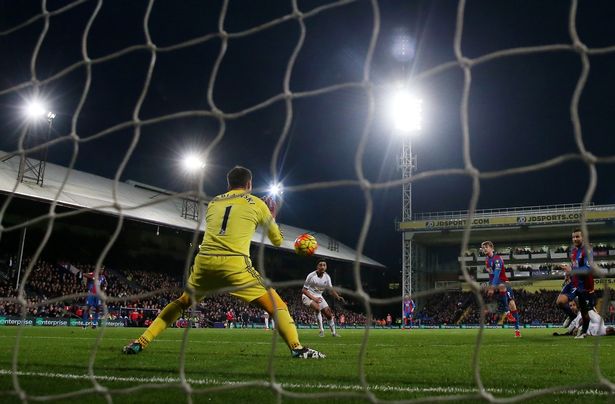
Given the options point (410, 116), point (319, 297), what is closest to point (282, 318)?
point (319, 297)

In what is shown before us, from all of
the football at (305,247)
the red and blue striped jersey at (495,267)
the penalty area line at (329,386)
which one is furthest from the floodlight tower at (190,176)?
the penalty area line at (329,386)

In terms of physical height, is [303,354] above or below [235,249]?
below

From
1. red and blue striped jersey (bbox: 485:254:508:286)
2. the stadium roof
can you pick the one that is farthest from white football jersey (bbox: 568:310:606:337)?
the stadium roof

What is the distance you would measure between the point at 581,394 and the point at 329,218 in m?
48.4

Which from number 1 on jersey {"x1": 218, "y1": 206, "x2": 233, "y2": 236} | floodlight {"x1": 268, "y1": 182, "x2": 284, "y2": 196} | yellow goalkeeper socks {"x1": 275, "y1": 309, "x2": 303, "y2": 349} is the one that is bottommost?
yellow goalkeeper socks {"x1": 275, "y1": 309, "x2": 303, "y2": 349}

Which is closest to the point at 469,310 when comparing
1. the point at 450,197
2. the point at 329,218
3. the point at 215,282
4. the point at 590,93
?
the point at 450,197

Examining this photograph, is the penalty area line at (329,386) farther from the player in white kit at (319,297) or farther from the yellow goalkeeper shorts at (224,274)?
the player in white kit at (319,297)

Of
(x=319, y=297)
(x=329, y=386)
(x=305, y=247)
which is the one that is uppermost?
(x=305, y=247)

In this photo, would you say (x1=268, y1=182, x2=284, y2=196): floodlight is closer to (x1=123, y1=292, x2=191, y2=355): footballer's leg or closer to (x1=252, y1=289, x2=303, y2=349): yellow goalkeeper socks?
(x1=252, y1=289, x2=303, y2=349): yellow goalkeeper socks

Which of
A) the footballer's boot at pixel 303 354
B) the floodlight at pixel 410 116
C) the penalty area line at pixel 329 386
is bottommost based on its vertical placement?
the penalty area line at pixel 329 386

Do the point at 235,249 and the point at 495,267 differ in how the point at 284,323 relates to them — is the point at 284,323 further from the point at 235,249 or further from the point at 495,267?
the point at 495,267

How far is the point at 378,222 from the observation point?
54375 millimetres

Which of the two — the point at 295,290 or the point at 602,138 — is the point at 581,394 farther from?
the point at 602,138

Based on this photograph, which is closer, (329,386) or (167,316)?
(329,386)
